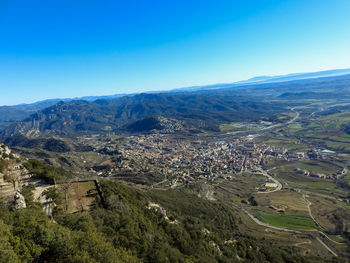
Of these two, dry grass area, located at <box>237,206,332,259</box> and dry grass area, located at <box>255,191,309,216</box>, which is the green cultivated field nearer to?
dry grass area, located at <box>255,191,309,216</box>

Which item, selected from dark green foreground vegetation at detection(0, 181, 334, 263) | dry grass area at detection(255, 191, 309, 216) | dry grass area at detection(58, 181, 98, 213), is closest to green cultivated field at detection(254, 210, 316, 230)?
dry grass area at detection(255, 191, 309, 216)

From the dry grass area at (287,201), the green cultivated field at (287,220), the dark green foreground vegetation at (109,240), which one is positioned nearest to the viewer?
the dark green foreground vegetation at (109,240)

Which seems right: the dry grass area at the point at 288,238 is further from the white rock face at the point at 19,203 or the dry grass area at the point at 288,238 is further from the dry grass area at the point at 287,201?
the white rock face at the point at 19,203

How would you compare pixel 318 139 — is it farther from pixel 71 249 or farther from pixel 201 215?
pixel 71 249

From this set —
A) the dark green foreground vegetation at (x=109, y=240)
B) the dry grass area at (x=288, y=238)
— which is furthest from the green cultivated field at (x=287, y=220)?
the dark green foreground vegetation at (x=109, y=240)

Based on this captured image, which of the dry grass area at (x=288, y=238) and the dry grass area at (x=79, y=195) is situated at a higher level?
the dry grass area at (x=79, y=195)

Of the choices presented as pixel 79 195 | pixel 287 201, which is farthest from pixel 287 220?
pixel 79 195

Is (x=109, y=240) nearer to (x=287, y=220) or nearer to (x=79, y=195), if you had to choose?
(x=79, y=195)
